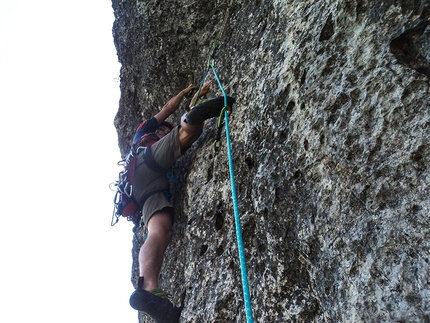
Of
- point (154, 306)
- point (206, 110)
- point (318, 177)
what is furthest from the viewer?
point (206, 110)

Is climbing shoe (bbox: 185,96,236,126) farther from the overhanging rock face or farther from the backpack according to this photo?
the backpack

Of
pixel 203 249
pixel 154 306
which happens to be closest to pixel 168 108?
pixel 203 249

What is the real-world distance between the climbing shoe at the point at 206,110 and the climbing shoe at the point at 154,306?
1802mm

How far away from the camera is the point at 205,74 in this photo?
17.9 feet

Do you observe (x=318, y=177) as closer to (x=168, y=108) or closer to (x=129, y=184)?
(x=129, y=184)

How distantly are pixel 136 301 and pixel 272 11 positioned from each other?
3.09 metres

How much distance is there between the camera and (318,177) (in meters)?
2.82

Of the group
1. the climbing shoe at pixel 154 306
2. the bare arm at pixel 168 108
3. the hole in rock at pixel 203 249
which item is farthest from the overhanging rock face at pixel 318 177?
the bare arm at pixel 168 108

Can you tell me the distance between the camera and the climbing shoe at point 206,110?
14.4 ft

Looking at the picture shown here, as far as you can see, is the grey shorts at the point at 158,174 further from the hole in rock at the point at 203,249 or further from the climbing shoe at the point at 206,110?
the hole in rock at the point at 203,249

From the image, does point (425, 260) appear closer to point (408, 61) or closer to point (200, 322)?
point (408, 61)

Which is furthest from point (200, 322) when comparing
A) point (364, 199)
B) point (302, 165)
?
point (364, 199)

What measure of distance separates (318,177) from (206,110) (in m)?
1.92

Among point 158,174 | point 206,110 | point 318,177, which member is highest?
point 206,110
